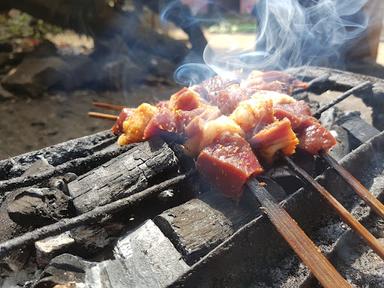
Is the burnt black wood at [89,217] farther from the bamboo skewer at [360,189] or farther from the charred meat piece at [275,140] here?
the bamboo skewer at [360,189]

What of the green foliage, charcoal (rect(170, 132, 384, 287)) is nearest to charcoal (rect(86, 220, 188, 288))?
charcoal (rect(170, 132, 384, 287))

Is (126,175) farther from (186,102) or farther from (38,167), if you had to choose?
(186,102)

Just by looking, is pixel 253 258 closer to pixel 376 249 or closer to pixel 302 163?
pixel 376 249

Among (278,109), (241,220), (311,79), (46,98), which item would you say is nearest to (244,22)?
(46,98)

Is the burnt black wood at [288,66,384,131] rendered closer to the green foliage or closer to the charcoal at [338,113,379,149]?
the charcoal at [338,113,379,149]

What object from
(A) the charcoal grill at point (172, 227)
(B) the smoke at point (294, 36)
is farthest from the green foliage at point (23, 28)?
(A) the charcoal grill at point (172, 227)

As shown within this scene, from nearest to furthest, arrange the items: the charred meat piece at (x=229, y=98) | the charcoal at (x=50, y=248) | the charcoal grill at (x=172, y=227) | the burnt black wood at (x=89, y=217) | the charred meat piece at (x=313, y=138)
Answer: the burnt black wood at (x=89, y=217) → the charcoal grill at (x=172, y=227) → the charcoal at (x=50, y=248) → the charred meat piece at (x=313, y=138) → the charred meat piece at (x=229, y=98)
